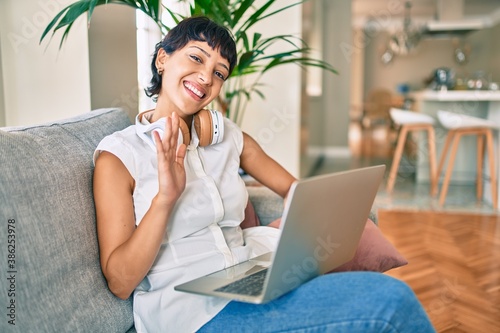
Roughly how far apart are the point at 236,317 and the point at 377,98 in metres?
9.27

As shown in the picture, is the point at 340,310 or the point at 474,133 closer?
the point at 340,310

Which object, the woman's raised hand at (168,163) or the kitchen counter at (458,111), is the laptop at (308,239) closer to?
the woman's raised hand at (168,163)

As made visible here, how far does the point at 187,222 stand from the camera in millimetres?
1206

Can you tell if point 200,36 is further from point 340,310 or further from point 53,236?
point 340,310

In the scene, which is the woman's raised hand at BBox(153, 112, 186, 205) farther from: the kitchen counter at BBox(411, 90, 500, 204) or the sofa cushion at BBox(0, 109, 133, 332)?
the kitchen counter at BBox(411, 90, 500, 204)

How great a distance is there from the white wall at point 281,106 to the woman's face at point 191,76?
247 cm

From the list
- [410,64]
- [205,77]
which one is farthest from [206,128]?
[410,64]

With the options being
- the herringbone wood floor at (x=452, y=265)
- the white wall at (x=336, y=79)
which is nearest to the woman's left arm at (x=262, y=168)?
the herringbone wood floor at (x=452, y=265)

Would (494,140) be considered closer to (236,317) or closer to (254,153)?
(254,153)

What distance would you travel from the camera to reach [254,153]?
1561mm

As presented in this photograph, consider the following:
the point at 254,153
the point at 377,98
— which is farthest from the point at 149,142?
the point at 377,98

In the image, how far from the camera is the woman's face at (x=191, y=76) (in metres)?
1.32

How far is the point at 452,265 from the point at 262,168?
186 centimetres
